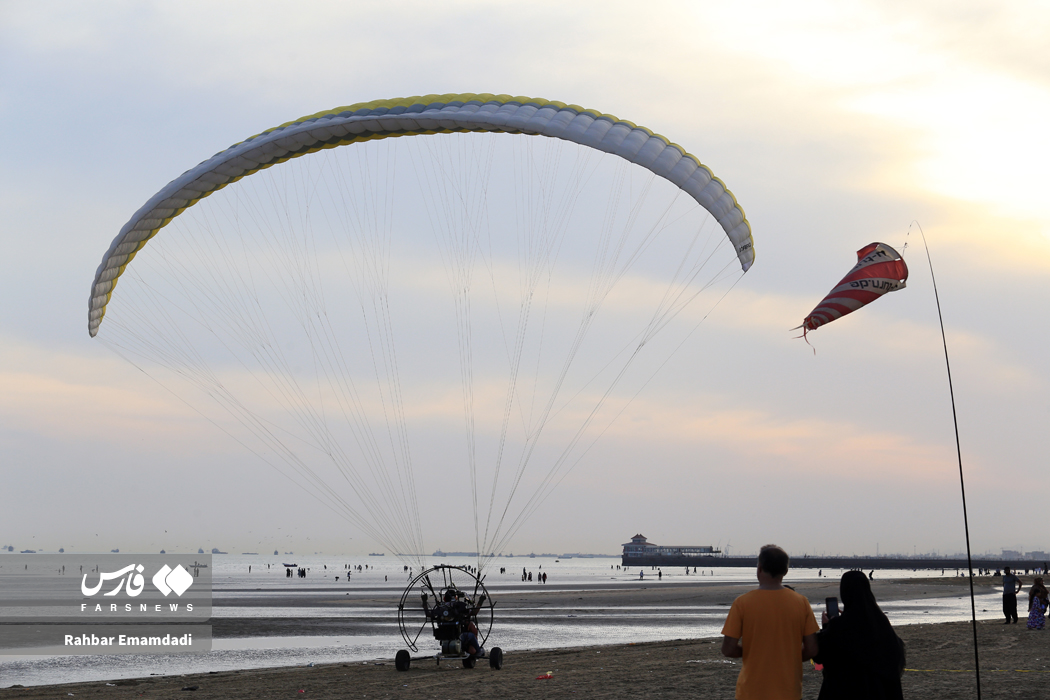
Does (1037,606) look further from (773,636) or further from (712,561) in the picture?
(712,561)

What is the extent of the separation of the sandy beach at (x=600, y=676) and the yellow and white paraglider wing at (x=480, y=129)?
5.89m

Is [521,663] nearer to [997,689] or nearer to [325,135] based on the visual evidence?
[997,689]

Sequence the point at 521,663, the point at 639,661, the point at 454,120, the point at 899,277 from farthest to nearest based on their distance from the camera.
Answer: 1. the point at 521,663
2. the point at 639,661
3. the point at 454,120
4. the point at 899,277

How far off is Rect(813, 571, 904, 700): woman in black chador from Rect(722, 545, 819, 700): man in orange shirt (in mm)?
150

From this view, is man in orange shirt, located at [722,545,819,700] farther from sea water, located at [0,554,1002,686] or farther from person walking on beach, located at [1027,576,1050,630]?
person walking on beach, located at [1027,576,1050,630]

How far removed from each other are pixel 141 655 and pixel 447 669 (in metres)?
8.65

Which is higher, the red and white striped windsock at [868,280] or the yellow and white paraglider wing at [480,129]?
the yellow and white paraglider wing at [480,129]

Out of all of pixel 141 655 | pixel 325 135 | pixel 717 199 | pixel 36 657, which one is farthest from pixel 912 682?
pixel 36 657

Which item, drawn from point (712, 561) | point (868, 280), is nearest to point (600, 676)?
point (868, 280)

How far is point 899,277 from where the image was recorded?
28.2 ft

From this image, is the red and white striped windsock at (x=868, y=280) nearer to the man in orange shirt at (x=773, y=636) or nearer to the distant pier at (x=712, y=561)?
the man in orange shirt at (x=773, y=636)

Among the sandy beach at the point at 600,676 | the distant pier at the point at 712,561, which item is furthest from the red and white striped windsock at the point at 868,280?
the distant pier at the point at 712,561

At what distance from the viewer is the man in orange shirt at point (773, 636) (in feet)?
15.1

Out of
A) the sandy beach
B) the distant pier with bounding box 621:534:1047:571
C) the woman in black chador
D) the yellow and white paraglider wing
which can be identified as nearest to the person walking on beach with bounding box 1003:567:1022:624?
the sandy beach
